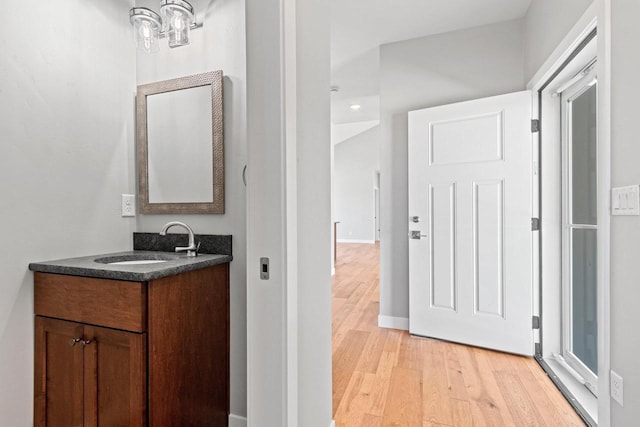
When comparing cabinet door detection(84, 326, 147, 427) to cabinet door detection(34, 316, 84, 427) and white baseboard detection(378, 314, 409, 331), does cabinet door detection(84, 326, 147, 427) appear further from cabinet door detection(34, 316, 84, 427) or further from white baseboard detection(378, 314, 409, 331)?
white baseboard detection(378, 314, 409, 331)

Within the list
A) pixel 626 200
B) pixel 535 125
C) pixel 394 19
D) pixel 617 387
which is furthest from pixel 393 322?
pixel 394 19

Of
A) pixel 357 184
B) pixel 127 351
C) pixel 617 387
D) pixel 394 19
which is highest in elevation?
pixel 394 19

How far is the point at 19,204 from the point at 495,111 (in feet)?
9.72

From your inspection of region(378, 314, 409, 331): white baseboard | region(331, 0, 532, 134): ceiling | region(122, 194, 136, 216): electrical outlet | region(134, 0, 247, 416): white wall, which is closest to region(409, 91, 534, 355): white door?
region(378, 314, 409, 331): white baseboard

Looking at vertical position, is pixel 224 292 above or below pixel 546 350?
above

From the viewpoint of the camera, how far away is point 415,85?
9.75ft

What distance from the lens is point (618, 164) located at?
1335 millimetres

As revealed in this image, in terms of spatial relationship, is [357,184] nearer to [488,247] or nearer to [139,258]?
[488,247]

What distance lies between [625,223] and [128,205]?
2310 millimetres

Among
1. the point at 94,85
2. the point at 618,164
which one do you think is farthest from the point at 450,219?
the point at 94,85

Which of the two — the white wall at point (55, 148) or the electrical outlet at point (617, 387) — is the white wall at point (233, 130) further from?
the electrical outlet at point (617, 387)

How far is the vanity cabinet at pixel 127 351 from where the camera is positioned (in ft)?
3.85

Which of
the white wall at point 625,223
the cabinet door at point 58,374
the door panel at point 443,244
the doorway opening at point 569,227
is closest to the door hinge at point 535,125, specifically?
the doorway opening at point 569,227

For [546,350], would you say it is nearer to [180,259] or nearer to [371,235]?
[180,259]
